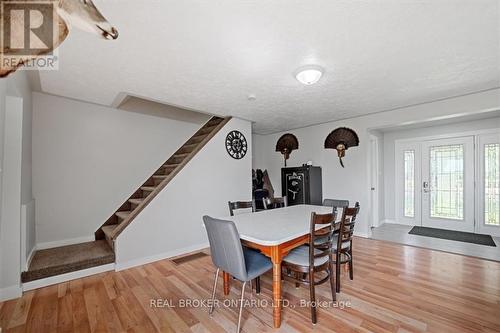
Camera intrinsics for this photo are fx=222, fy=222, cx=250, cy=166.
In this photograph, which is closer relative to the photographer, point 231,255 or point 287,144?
point 231,255

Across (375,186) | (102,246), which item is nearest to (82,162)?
(102,246)

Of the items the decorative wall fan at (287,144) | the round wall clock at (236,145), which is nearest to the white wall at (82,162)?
the round wall clock at (236,145)

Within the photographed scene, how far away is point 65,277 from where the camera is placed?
263cm

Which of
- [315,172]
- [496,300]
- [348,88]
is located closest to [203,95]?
[348,88]

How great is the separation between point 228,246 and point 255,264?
347mm

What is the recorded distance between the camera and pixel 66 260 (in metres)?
2.75

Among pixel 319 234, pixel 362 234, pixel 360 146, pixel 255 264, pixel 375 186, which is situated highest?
pixel 360 146

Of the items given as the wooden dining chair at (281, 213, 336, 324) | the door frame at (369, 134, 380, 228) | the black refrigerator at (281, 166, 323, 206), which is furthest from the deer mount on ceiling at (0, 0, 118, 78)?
the door frame at (369, 134, 380, 228)

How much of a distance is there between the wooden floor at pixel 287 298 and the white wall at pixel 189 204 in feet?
1.19

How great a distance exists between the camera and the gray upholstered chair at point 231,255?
1680mm

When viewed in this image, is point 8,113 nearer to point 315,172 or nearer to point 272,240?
point 272,240

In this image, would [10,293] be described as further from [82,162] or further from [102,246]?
[82,162]

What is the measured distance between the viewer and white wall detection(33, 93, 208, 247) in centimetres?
321

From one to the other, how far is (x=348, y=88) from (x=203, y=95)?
1.98 metres
